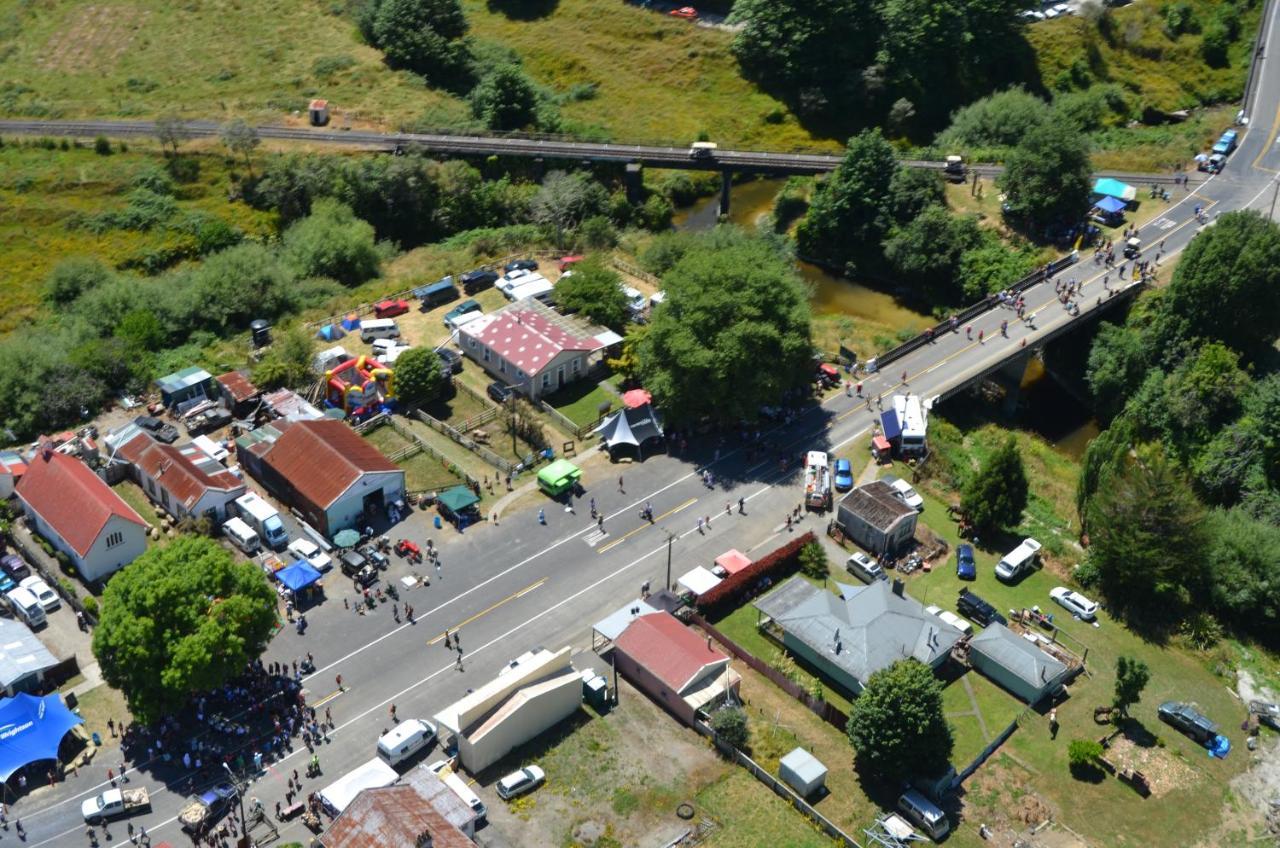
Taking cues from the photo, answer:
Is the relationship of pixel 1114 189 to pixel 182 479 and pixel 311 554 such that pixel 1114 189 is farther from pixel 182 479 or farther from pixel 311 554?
pixel 182 479

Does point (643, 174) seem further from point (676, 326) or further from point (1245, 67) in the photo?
point (1245, 67)

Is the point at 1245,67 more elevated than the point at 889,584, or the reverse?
the point at 1245,67

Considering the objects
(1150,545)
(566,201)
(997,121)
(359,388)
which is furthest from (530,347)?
(997,121)

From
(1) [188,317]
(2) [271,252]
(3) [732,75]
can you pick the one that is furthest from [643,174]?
(1) [188,317]

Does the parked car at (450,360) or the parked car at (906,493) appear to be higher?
the parked car at (450,360)

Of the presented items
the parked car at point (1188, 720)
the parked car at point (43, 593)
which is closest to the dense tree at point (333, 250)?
the parked car at point (43, 593)

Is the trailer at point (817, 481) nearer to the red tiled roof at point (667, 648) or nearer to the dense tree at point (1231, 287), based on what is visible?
the red tiled roof at point (667, 648)
